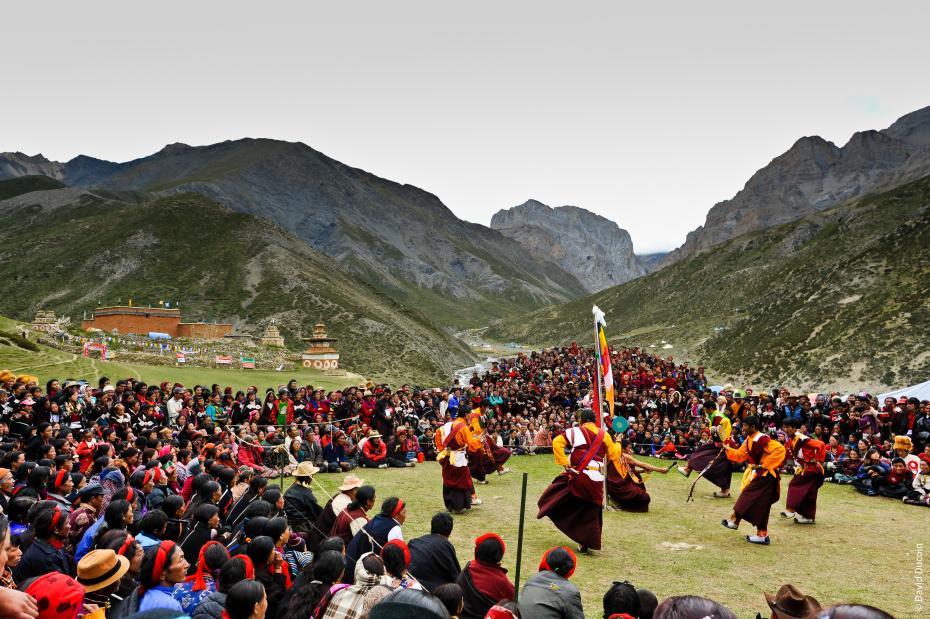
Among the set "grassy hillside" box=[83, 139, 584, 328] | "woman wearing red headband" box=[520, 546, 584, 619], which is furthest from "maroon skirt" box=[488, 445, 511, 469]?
"grassy hillside" box=[83, 139, 584, 328]

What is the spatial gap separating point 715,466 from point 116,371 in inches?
983

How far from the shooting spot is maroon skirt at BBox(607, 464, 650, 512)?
434 inches

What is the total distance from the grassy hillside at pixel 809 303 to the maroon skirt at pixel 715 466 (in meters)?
22.0

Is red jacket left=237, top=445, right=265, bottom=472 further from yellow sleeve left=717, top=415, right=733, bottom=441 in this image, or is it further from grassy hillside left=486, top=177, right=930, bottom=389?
Result: grassy hillside left=486, top=177, right=930, bottom=389

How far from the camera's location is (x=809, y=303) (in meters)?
45.8

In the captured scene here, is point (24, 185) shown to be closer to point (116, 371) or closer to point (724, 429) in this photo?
point (116, 371)

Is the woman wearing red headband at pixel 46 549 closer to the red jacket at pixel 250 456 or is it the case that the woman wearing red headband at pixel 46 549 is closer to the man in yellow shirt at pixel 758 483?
the red jacket at pixel 250 456

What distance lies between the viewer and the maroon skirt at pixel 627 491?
11.0 m

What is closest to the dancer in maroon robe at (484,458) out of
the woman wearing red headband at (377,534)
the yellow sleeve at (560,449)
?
the yellow sleeve at (560,449)

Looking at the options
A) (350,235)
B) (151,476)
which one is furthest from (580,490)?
(350,235)

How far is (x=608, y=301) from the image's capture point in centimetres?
11100

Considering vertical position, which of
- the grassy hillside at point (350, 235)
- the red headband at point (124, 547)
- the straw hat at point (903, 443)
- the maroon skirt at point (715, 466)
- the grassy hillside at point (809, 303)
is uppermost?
the grassy hillside at point (350, 235)

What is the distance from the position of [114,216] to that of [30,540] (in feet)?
347

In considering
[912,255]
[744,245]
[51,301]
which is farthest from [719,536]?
[744,245]
